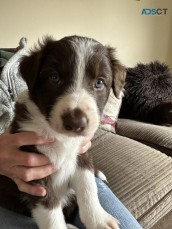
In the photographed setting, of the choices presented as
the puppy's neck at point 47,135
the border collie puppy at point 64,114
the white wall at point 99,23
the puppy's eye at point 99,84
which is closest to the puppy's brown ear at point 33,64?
the border collie puppy at point 64,114

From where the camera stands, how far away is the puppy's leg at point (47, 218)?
125 cm

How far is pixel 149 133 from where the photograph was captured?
8.81 feet

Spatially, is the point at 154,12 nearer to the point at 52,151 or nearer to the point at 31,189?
the point at 52,151

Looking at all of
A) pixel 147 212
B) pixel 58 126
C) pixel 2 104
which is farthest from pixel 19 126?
pixel 147 212

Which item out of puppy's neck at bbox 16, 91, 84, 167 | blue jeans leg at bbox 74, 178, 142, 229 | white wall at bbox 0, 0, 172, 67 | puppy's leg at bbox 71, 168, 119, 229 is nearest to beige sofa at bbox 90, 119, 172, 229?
blue jeans leg at bbox 74, 178, 142, 229

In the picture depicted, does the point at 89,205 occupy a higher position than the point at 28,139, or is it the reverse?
the point at 28,139

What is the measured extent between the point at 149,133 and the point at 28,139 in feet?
5.19

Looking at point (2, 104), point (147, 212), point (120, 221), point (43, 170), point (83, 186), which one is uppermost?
point (2, 104)

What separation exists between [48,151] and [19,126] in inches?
6.9

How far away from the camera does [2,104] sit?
72.1 inches

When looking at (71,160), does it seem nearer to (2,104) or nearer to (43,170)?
(43,170)

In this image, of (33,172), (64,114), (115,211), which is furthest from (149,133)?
(64,114)

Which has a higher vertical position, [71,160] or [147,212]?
[71,160]

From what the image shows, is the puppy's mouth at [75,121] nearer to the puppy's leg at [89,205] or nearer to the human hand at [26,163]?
the human hand at [26,163]
